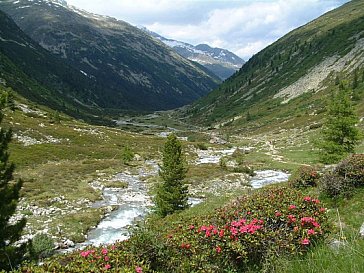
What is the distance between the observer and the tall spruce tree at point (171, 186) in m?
29.4

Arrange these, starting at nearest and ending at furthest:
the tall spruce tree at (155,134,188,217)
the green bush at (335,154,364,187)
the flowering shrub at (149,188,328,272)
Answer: the flowering shrub at (149,188,328,272) < the green bush at (335,154,364,187) < the tall spruce tree at (155,134,188,217)

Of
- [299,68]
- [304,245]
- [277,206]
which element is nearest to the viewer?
[304,245]

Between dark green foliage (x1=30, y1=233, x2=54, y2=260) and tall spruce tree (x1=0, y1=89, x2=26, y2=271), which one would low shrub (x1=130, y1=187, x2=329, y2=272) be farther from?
dark green foliage (x1=30, y1=233, x2=54, y2=260)

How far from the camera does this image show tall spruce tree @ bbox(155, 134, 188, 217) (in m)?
29.4

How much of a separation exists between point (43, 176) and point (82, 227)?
24969 mm

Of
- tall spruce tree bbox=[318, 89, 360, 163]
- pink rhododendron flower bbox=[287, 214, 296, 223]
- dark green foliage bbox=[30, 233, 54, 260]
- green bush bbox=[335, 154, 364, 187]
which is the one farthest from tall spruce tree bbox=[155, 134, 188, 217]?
pink rhododendron flower bbox=[287, 214, 296, 223]

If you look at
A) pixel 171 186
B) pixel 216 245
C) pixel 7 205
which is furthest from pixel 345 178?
pixel 171 186

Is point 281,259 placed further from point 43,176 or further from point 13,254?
point 43,176

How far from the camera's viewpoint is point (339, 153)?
119ft

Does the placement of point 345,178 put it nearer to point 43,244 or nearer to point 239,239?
point 239,239

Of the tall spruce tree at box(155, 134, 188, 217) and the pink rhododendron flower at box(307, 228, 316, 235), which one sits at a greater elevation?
the pink rhododendron flower at box(307, 228, 316, 235)

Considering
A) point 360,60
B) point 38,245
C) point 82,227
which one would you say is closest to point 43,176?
point 82,227


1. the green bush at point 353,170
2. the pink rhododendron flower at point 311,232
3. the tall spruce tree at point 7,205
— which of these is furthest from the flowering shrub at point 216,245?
the tall spruce tree at point 7,205

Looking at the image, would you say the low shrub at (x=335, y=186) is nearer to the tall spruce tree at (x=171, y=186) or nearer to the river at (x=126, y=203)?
the river at (x=126, y=203)
